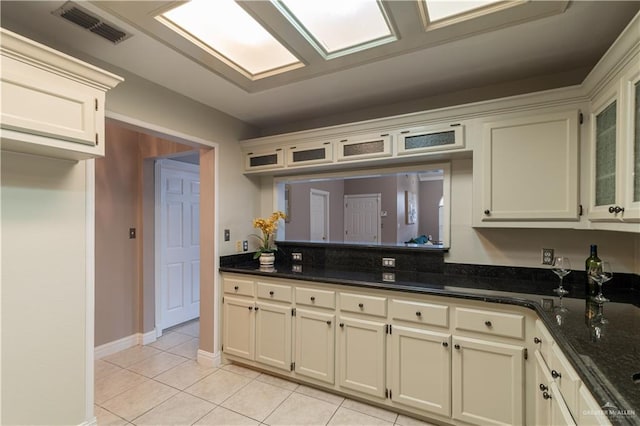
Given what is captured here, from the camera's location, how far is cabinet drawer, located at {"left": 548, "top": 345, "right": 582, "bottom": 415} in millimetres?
1116

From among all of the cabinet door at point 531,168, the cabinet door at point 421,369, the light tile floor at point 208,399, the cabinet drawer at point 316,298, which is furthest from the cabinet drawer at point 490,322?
the cabinet drawer at point 316,298

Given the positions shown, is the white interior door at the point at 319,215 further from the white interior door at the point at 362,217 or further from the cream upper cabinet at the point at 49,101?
the cream upper cabinet at the point at 49,101

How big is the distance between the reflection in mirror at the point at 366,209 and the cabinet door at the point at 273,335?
210 centimetres

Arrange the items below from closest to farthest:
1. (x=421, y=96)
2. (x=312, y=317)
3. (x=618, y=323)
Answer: (x=618, y=323), (x=312, y=317), (x=421, y=96)

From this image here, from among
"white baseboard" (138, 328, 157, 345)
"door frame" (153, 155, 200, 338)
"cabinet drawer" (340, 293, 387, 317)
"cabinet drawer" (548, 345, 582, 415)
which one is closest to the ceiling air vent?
"door frame" (153, 155, 200, 338)

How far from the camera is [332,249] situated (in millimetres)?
3055

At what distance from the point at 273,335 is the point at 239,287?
0.55 metres

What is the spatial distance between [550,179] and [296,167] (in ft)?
6.60

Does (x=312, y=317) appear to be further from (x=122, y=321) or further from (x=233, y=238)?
(x=122, y=321)

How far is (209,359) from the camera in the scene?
9.53 feet

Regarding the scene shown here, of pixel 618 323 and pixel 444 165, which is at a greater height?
pixel 444 165

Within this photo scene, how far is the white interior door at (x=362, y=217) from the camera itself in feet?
22.0

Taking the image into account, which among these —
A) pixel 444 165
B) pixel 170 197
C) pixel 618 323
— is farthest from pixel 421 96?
pixel 170 197

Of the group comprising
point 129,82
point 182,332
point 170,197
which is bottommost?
point 182,332
